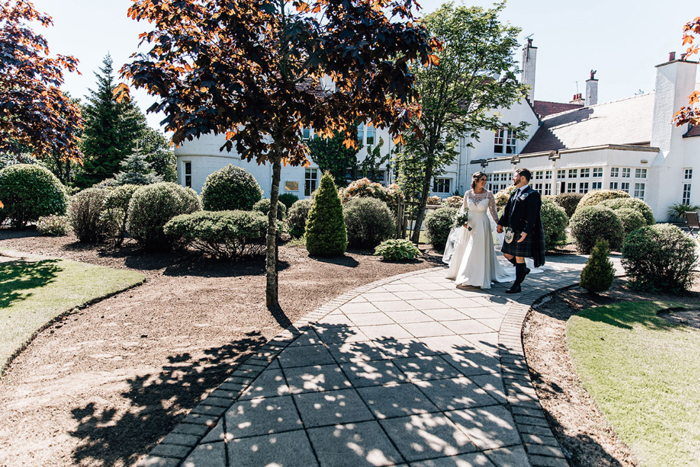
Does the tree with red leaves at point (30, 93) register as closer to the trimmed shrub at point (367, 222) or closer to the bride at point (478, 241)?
the trimmed shrub at point (367, 222)

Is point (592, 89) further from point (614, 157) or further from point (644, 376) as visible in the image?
point (644, 376)

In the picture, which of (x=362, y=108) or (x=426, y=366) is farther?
(x=362, y=108)

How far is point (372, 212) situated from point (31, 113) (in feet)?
26.8

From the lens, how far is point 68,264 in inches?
343

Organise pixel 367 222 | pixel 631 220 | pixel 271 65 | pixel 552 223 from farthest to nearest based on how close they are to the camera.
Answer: pixel 631 220 < pixel 367 222 < pixel 552 223 < pixel 271 65

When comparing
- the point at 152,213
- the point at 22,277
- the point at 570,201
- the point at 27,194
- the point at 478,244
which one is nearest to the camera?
the point at 478,244

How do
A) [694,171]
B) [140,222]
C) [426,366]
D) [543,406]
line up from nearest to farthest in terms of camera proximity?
[543,406] < [426,366] < [140,222] < [694,171]

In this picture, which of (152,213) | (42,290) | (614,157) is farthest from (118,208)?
(614,157)

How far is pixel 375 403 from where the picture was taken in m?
3.21

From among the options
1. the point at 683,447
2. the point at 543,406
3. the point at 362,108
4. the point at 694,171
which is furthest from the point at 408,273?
the point at 694,171

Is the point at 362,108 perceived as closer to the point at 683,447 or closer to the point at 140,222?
the point at 683,447

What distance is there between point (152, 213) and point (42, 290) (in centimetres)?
343

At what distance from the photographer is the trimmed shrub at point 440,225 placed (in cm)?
1213

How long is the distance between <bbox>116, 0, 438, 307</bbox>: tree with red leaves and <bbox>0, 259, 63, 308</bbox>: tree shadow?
13.3ft
